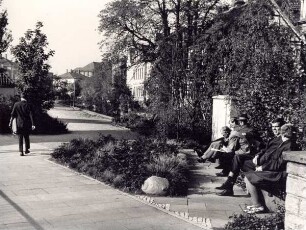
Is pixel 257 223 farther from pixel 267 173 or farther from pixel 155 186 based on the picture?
Answer: pixel 155 186

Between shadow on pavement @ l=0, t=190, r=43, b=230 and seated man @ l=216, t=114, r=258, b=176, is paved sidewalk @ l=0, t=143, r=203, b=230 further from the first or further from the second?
seated man @ l=216, t=114, r=258, b=176

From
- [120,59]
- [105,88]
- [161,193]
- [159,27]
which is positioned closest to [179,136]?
[161,193]

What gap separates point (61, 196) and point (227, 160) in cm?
333

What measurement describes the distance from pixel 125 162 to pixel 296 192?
16.9 ft

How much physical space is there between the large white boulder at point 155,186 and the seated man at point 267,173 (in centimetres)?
160

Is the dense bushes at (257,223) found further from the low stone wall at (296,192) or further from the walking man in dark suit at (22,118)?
the walking man in dark suit at (22,118)

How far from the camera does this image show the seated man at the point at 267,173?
20.0ft

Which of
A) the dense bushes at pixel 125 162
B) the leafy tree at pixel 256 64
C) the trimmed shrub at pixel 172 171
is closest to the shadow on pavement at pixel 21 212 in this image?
the dense bushes at pixel 125 162

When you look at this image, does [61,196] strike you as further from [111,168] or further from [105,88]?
[105,88]

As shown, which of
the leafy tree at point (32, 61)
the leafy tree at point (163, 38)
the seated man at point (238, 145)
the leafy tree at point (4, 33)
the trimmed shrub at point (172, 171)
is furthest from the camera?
the leafy tree at point (4, 33)

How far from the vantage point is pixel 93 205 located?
658cm

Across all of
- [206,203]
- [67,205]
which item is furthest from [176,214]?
[67,205]

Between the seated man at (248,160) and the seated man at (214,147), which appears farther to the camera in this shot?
the seated man at (214,147)

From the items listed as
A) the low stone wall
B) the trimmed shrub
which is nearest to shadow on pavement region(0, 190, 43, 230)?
the trimmed shrub
